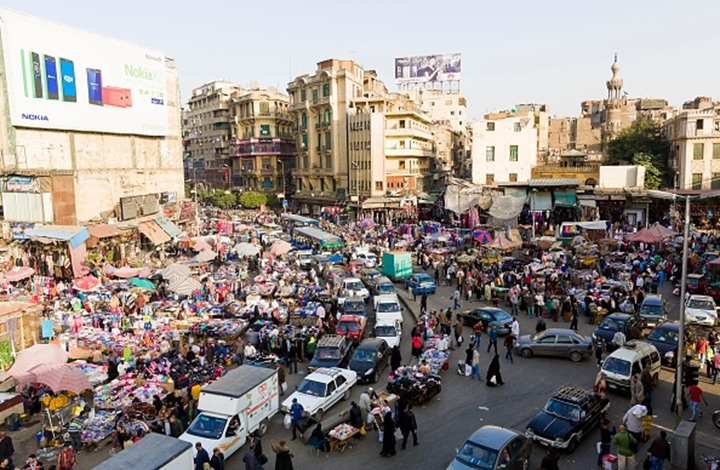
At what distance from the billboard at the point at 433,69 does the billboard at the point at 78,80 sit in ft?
122

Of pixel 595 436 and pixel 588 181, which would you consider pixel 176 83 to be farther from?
pixel 595 436

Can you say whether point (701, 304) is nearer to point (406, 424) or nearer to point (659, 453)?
point (659, 453)

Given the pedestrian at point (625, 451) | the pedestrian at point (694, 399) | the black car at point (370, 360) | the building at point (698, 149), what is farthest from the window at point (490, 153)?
the pedestrian at point (625, 451)

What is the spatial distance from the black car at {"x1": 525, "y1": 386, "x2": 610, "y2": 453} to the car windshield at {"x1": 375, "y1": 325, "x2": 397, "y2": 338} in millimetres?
7440

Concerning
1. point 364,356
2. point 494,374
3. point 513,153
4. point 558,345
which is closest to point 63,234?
point 364,356

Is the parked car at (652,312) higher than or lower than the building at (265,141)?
lower

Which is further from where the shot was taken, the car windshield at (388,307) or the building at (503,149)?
the building at (503,149)

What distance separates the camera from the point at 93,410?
15023mm

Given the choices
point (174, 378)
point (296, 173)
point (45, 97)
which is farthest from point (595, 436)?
point (296, 173)

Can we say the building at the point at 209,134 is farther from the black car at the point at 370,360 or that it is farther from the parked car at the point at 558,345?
the parked car at the point at 558,345

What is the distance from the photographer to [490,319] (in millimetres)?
21734

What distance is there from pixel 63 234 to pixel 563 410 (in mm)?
29328

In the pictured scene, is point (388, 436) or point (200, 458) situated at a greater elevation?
point (200, 458)

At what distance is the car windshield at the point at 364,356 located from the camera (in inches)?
689
